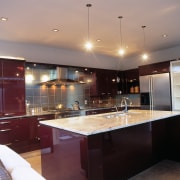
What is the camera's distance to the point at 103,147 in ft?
7.94

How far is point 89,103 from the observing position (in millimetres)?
6133

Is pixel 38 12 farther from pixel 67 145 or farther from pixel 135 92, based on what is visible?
pixel 135 92

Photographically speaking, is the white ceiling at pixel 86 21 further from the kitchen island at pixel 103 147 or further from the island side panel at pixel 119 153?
the island side panel at pixel 119 153

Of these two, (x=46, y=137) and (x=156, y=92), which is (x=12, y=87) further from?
(x=156, y=92)

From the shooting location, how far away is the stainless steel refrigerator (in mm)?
5137

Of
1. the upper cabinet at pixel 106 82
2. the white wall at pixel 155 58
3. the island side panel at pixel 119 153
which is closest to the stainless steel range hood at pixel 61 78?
the upper cabinet at pixel 106 82

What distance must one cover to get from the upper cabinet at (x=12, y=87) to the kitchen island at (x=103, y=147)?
1.65 m

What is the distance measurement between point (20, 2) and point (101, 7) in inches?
48.4

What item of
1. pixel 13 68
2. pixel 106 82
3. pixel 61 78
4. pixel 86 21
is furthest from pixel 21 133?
pixel 106 82

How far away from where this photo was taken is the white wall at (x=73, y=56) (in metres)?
4.77

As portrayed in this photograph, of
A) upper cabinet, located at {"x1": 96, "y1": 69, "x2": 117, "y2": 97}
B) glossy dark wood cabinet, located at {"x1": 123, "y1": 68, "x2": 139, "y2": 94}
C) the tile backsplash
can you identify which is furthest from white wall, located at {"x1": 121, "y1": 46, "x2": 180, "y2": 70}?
the tile backsplash

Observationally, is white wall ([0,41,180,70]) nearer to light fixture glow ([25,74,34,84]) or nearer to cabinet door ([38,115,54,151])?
light fixture glow ([25,74,34,84])

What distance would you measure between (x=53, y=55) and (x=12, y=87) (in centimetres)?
174

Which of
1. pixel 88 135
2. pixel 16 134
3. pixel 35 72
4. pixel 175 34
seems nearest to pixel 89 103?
pixel 35 72
